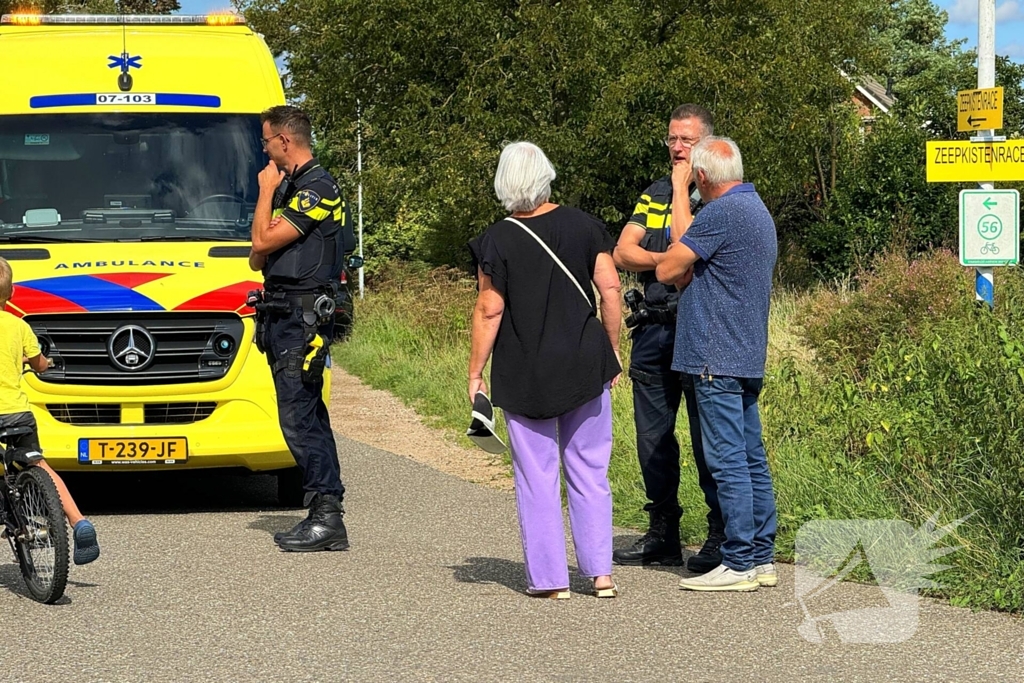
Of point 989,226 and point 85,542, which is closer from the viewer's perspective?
point 85,542

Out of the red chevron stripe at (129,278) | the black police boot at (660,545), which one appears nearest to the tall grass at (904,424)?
the black police boot at (660,545)

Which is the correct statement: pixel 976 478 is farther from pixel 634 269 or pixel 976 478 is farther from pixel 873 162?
pixel 873 162

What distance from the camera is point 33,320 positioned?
26.9 ft

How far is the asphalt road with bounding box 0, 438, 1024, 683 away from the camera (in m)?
5.32

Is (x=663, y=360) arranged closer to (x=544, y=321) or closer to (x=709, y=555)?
(x=544, y=321)

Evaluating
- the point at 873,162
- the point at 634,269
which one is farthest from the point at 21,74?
the point at 873,162

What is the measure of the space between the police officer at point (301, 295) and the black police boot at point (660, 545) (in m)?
1.53

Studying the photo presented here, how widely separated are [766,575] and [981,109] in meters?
7.07

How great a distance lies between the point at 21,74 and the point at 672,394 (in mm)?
4876

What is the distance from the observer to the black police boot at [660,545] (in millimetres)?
7145

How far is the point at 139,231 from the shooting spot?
356 inches

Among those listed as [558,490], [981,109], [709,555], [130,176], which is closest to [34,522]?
[558,490]

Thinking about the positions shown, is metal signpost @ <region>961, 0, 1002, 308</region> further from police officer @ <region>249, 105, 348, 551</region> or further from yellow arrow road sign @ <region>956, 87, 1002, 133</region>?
police officer @ <region>249, 105, 348, 551</region>

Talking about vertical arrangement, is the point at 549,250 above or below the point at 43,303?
above
